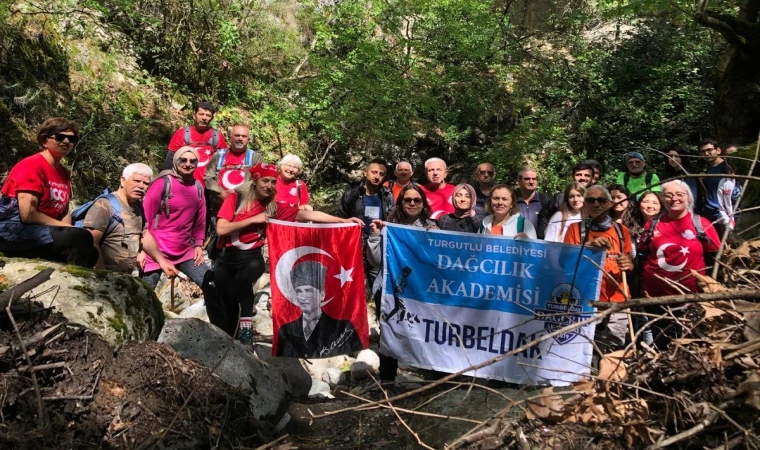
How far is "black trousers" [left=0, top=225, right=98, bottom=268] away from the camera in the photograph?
14.4 feet

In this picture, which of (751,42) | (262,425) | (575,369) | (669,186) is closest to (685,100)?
(751,42)

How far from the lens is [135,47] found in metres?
12.1

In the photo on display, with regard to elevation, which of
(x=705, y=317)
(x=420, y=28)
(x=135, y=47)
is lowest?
(x=705, y=317)

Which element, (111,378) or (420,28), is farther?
(420,28)

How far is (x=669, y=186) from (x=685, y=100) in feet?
32.4

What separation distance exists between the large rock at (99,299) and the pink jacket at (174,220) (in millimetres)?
1060

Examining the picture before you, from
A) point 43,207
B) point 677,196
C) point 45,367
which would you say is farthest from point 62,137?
point 677,196

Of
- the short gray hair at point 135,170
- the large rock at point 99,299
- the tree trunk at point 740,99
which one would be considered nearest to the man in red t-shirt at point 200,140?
the short gray hair at point 135,170

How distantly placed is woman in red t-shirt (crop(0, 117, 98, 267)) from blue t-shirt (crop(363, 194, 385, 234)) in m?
2.93

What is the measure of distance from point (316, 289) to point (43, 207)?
8.40 ft

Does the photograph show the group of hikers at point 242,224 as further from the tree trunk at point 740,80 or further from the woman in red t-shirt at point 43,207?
the tree trunk at point 740,80

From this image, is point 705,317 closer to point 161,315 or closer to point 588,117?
point 161,315

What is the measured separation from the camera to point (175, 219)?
17.8 feet

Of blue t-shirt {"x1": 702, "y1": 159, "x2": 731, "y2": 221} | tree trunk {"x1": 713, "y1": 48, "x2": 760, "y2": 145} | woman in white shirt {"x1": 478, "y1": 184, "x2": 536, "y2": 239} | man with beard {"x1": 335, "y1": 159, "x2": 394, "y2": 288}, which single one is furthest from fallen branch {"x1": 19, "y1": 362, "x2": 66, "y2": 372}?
tree trunk {"x1": 713, "y1": 48, "x2": 760, "y2": 145}
